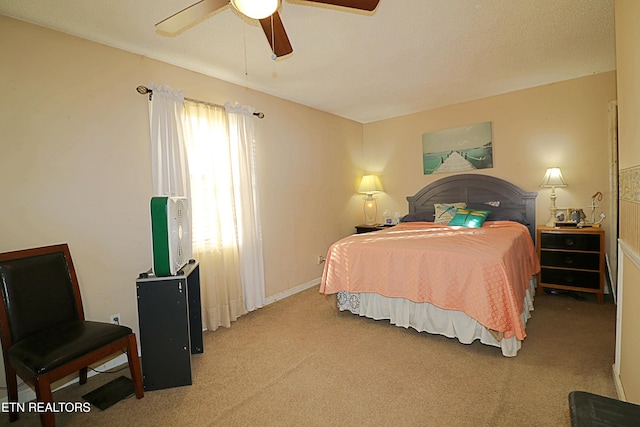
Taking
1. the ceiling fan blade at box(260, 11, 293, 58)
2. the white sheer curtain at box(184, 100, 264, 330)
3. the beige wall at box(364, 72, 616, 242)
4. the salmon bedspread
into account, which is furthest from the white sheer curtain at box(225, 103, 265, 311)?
the beige wall at box(364, 72, 616, 242)

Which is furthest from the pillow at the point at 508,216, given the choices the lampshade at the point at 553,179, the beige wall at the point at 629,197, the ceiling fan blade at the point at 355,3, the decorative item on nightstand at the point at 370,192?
the ceiling fan blade at the point at 355,3

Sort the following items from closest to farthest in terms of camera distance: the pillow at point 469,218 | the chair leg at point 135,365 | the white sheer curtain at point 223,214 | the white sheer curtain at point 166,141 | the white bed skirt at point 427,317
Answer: the chair leg at point 135,365 < the white bed skirt at point 427,317 < the white sheer curtain at point 166,141 < the white sheer curtain at point 223,214 < the pillow at point 469,218

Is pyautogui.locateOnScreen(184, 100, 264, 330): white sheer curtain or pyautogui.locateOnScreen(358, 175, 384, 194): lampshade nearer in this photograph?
pyautogui.locateOnScreen(184, 100, 264, 330): white sheer curtain

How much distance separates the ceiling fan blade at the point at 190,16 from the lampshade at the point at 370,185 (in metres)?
3.64

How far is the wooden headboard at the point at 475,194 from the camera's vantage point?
386cm

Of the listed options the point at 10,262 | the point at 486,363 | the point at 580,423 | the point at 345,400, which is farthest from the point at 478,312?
the point at 10,262

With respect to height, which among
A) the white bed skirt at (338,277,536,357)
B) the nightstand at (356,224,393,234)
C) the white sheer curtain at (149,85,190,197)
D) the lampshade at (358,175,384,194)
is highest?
the white sheer curtain at (149,85,190,197)

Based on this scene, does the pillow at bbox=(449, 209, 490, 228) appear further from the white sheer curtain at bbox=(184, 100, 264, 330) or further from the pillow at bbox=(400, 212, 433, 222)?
the white sheer curtain at bbox=(184, 100, 264, 330)

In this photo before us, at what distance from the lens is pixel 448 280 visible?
Result: 244 centimetres

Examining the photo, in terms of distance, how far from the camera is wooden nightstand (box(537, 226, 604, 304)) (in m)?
3.18

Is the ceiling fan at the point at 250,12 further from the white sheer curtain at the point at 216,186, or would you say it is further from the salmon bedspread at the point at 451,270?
the salmon bedspread at the point at 451,270

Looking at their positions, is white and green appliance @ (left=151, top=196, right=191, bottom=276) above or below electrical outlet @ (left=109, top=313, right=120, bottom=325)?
above

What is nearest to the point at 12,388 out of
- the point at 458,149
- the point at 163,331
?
the point at 163,331

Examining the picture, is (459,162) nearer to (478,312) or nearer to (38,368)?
(478,312)
